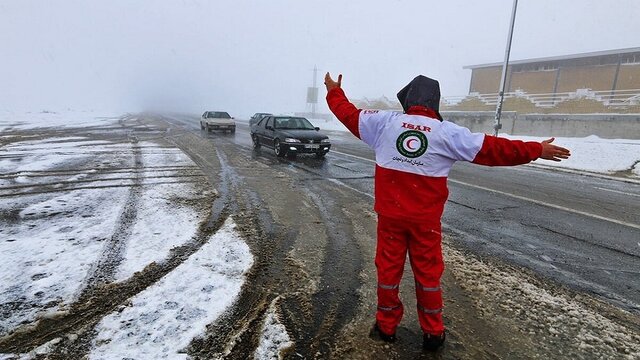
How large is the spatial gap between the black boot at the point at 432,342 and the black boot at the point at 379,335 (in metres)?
0.24

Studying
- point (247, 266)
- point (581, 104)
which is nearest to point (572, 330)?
point (247, 266)

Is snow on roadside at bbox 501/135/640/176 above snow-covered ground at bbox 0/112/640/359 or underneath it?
above

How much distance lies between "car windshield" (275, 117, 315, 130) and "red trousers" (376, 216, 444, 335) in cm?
1139

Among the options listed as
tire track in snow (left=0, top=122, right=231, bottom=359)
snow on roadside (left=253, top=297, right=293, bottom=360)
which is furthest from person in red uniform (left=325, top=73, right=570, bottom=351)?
tire track in snow (left=0, top=122, right=231, bottom=359)

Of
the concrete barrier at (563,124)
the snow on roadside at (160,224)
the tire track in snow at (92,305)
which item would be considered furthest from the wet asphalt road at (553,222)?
the concrete barrier at (563,124)

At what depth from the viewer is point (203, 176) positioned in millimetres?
9055

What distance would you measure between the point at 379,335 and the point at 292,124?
1183 cm

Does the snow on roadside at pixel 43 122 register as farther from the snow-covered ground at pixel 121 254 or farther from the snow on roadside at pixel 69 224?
the snow-covered ground at pixel 121 254

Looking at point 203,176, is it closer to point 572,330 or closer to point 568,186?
point 572,330

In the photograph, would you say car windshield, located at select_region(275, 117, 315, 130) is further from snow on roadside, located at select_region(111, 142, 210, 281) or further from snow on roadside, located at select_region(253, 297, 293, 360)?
snow on roadside, located at select_region(253, 297, 293, 360)

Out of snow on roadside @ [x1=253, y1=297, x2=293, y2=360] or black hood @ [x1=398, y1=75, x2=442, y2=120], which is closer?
snow on roadside @ [x1=253, y1=297, x2=293, y2=360]

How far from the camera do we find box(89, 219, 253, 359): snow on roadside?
8.59ft

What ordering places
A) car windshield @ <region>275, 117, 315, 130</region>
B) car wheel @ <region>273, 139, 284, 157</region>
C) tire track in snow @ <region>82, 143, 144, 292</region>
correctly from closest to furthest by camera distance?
1. tire track in snow @ <region>82, 143, 144, 292</region>
2. car wheel @ <region>273, 139, 284, 157</region>
3. car windshield @ <region>275, 117, 315, 130</region>

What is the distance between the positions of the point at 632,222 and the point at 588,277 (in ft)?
10.7
